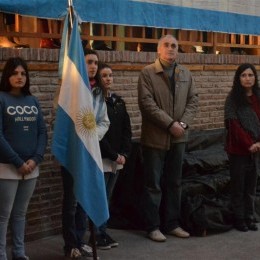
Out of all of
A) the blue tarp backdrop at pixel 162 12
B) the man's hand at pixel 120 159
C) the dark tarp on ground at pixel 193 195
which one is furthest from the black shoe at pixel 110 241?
the blue tarp backdrop at pixel 162 12

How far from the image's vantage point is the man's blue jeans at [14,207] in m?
5.36

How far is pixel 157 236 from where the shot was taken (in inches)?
260

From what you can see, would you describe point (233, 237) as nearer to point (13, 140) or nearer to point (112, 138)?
point (112, 138)

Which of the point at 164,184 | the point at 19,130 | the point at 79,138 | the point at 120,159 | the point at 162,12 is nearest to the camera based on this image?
the point at 19,130

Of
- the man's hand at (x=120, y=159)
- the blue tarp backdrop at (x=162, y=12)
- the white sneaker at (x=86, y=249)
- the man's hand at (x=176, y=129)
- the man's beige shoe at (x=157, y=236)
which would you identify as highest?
the blue tarp backdrop at (x=162, y=12)

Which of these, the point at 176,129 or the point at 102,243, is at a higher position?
the point at 176,129

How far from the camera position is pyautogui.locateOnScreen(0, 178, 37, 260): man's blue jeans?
5.36 m

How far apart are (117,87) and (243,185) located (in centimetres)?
183

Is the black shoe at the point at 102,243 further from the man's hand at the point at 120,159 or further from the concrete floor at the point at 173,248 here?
the man's hand at the point at 120,159

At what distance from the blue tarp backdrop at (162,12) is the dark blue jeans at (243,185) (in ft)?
6.77

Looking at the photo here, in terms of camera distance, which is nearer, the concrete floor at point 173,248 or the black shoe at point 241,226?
the concrete floor at point 173,248

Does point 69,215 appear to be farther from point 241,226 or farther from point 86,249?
point 241,226

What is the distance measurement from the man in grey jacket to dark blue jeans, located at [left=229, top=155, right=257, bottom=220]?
655mm

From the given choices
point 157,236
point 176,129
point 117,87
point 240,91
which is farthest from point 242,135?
point 117,87
